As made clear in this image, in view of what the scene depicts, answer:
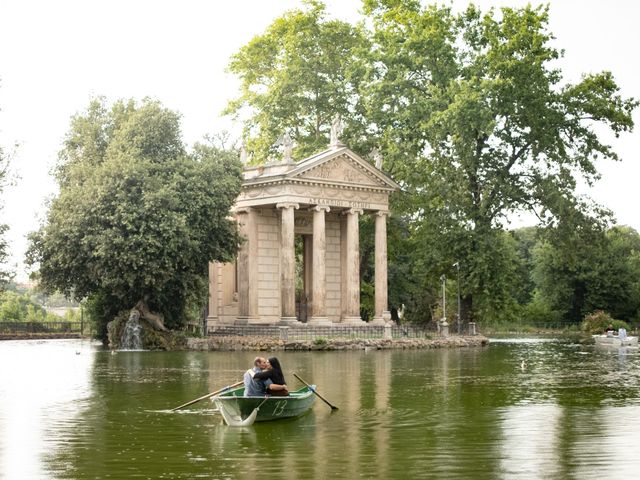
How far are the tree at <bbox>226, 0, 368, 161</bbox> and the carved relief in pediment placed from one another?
27.7 ft

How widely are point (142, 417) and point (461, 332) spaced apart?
4552 centimetres

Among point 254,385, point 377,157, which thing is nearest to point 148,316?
point 377,157

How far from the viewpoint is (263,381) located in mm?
22828

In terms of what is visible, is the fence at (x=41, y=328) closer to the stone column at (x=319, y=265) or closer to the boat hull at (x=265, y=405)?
the stone column at (x=319, y=265)

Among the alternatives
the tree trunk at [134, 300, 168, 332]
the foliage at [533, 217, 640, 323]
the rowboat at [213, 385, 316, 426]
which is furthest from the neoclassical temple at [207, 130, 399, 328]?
the rowboat at [213, 385, 316, 426]

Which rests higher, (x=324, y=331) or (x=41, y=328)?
(x=41, y=328)

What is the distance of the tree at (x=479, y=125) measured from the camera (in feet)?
210

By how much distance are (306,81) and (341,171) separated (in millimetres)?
12216

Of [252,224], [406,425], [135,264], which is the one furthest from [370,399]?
[252,224]

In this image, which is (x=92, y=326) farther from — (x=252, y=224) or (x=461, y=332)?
(x=461, y=332)

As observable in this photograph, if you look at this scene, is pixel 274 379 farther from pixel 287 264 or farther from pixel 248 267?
pixel 248 267

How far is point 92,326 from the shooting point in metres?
70.1

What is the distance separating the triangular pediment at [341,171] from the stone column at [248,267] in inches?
200

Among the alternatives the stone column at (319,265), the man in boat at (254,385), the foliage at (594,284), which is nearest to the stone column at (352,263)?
the stone column at (319,265)
